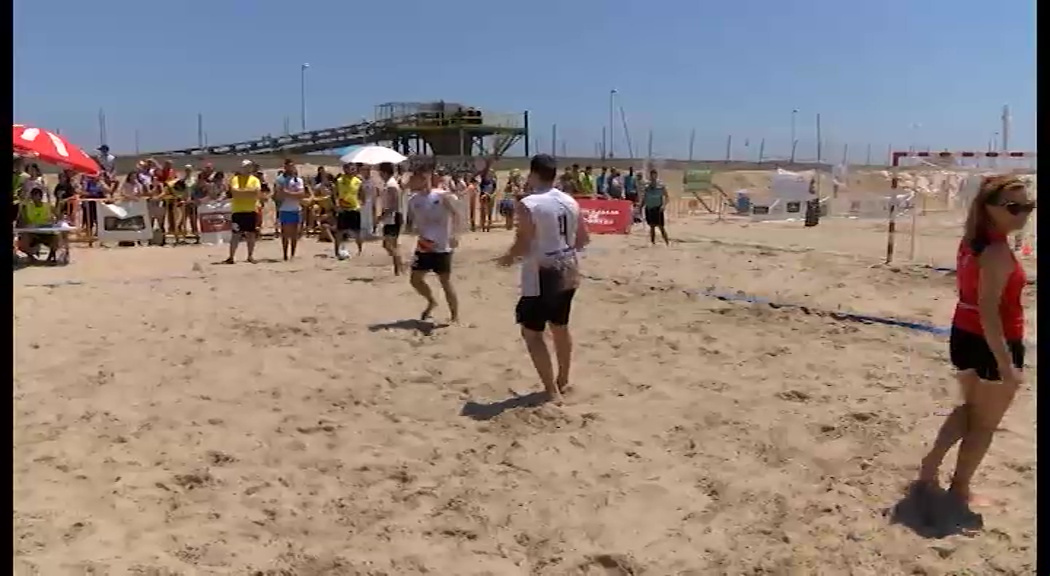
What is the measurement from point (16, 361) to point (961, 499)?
17.3 feet

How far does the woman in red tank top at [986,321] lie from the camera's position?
10.5ft

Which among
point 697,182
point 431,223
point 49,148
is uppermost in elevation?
point 697,182

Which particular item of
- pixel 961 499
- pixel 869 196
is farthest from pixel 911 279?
pixel 869 196

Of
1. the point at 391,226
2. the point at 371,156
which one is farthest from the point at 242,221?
the point at 371,156

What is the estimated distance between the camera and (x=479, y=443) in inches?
175

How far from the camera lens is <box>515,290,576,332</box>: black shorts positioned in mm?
4961

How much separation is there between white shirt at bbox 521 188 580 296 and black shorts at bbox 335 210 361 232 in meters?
7.78

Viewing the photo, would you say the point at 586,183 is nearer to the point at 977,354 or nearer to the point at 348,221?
the point at 348,221

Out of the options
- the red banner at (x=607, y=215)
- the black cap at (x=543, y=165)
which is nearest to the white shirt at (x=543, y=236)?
the black cap at (x=543, y=165)

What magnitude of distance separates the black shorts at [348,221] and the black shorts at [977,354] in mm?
9791

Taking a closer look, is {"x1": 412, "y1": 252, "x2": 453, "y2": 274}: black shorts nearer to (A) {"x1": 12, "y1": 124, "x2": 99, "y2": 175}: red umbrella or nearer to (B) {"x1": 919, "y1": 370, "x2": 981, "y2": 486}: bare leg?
(B) {"x1": 919, "y1": 370, "x2": 981, "y2": 486}: bare leg

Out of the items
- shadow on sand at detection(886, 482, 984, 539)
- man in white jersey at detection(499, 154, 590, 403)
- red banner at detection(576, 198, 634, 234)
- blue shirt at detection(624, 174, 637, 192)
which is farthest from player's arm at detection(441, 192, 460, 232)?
blue shirt at detection(624, 174, 637, 192)

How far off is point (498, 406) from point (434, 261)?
210 centimetres

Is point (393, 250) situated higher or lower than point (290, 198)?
lower
